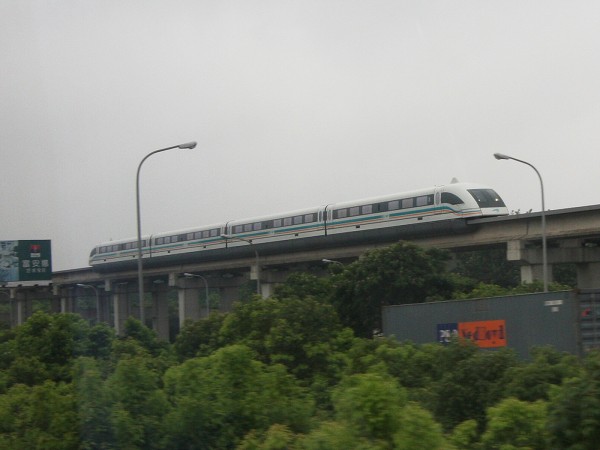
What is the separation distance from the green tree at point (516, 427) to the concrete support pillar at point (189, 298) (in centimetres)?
6146

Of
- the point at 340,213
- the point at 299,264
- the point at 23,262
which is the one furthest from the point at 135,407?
the point at 299,264

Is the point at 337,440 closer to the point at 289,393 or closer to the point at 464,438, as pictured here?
the point at 464,438

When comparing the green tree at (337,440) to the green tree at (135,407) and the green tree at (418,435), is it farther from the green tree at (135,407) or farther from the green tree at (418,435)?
the green tree at (135,407)

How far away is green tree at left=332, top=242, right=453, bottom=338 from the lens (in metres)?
37.8

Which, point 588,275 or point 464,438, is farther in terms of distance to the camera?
point 588,275

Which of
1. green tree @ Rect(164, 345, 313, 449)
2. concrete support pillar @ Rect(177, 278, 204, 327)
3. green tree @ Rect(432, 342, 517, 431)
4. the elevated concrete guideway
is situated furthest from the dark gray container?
concrete support pillar @ Rect(177, 278, 204, 327)

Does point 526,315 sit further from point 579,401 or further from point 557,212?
point 557,212

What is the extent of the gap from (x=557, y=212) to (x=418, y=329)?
21851mm

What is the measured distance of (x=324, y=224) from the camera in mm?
50938

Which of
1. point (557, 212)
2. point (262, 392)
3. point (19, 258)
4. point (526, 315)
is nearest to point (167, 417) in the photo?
point (262, 392)

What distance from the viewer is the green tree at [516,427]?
379 inches

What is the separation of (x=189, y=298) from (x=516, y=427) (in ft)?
213

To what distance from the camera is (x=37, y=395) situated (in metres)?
13.4

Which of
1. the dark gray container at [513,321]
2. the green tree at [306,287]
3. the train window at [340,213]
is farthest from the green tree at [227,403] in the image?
the train window at [340,213]
